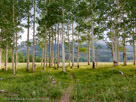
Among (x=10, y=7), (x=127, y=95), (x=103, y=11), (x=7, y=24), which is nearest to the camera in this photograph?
(x=127, y=95)

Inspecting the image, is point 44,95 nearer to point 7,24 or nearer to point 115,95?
point 115,95

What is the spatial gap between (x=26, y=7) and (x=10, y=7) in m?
2.51

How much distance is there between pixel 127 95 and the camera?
20.5 ft

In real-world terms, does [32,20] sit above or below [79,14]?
below

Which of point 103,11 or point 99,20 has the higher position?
point 103,11

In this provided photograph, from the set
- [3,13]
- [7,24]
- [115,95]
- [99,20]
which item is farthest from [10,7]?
[115,95]

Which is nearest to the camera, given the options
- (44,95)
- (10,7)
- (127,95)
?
(127,95)

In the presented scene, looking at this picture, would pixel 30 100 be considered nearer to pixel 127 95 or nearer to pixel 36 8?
pixel 127 95

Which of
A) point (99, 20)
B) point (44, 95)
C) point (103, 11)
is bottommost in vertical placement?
point (44, 95)

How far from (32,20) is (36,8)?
99.3 inches

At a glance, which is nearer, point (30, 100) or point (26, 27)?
point (30, 100)

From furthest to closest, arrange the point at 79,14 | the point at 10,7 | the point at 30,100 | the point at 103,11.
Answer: the point at 79,14, the point at 103,11, the point at 10,7, the point at 30,100

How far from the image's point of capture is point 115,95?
21.1 feet

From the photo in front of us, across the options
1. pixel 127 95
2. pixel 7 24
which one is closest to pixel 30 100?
pixel 127 95
